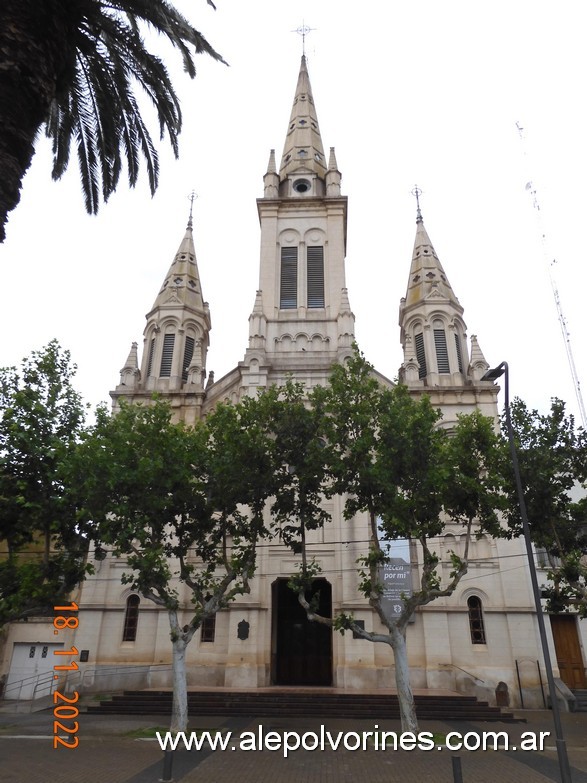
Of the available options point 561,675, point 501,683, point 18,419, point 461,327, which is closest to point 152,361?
point 18,419

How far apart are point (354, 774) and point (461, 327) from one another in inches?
1056

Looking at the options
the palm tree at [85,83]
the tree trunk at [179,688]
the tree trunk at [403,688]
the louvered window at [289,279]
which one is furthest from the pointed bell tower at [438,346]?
the palm tree at [85,83]

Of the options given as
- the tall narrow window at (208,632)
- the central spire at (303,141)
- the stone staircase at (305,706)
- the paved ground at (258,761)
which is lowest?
the paved ground at (258,761)

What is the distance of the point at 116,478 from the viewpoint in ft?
59.3

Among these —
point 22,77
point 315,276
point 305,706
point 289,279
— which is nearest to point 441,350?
point 315,276

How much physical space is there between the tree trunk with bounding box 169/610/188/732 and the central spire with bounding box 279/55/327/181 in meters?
33.1

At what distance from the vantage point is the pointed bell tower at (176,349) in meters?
32.1

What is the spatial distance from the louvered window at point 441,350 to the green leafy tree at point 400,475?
13225 millimetres

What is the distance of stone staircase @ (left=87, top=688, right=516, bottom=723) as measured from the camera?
21.7m

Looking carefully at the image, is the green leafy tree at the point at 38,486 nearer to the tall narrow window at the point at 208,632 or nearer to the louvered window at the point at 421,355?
the tall narrow window at the point at 208,632

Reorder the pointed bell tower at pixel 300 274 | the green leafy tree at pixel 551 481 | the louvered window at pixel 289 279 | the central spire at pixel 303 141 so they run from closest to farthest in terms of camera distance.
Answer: the green leafy tree at pixel 551 481
the pointed bell tower at pixel 300 274
the louvered window at pixel 289 279
the central spire at pixel 303 141

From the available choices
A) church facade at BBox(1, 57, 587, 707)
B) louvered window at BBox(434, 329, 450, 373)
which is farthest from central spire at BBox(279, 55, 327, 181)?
louvered window at BBox(434, 329, 450, 373)

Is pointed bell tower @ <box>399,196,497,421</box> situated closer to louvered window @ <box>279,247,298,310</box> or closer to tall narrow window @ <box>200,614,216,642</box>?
louvered window @ <box>279,247,298,310</box>

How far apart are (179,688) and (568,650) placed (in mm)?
20217
